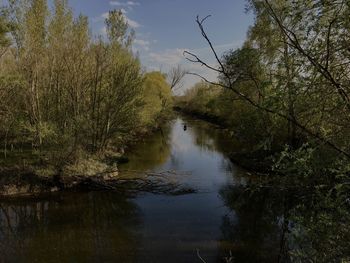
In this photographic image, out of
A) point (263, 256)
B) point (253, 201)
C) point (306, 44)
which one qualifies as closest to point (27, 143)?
point (253, 201)

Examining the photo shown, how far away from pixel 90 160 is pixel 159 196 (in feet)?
20.6

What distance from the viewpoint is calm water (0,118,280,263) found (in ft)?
38.3

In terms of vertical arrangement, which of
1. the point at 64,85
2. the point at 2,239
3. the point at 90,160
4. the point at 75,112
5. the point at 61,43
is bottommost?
the point at 2,239

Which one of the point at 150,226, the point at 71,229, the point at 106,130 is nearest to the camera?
the point at 71,229

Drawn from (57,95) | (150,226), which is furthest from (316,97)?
(57,95)

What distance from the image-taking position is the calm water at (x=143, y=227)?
11.7m

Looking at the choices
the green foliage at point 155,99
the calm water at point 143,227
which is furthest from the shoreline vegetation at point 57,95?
the green foliage at point 155,99

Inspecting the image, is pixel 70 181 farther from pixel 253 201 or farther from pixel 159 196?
pixel 253 201

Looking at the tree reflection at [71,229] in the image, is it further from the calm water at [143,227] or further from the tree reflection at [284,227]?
the tree reflection at [284,227]

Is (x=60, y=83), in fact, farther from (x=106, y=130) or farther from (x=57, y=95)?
→ (x=106, y=130)

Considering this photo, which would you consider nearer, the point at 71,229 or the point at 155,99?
the point at 71,229

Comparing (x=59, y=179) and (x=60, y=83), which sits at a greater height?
(x=60, y=83)

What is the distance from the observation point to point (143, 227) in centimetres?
1388

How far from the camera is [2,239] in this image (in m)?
12.8
